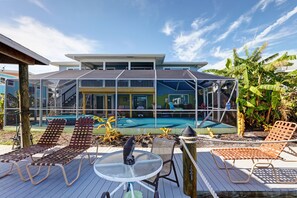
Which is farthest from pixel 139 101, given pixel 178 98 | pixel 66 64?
pixel 66 64

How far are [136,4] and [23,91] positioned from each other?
363 inches

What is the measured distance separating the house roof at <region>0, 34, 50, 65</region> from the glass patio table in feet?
11.4

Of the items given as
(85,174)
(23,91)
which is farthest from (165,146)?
(23,91)

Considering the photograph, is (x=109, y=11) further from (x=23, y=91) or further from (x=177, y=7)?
(x=23, y=91)

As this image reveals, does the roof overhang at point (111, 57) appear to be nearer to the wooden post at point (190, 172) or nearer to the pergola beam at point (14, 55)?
the pergola beam at point (14, 55)

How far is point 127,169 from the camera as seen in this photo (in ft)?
8.39

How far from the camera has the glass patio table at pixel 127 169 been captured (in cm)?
228

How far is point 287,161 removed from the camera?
471 cm

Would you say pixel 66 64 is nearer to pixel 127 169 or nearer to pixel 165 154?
pixel 165 154

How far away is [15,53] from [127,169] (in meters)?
4.36

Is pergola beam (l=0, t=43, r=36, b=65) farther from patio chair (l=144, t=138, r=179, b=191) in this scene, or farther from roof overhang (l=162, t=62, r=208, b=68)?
roof overhang (l=162, t=62, r=208, b=68)

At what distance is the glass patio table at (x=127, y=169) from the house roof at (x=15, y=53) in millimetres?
3479

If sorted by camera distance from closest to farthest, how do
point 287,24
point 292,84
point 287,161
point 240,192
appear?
point 240,192
point 287,161
point 292,84
point 287,24

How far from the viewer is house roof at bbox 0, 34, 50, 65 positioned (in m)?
3.81
